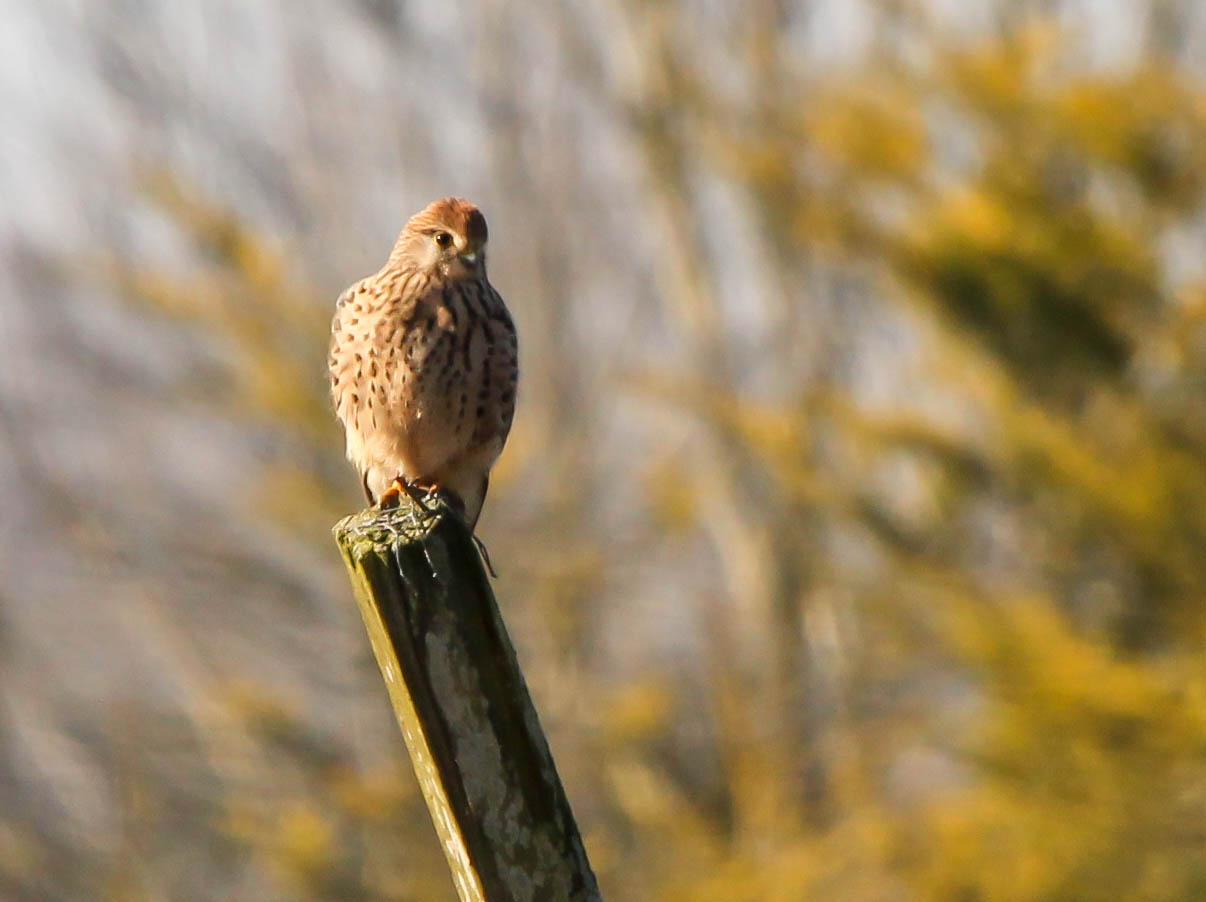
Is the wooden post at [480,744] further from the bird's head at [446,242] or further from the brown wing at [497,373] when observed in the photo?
the bird's head at [446,242]

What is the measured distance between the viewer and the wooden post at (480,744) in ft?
6.84

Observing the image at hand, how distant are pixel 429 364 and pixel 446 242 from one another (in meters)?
0.39

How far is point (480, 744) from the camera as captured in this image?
6.89 feet

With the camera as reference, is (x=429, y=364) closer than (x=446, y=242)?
Yes

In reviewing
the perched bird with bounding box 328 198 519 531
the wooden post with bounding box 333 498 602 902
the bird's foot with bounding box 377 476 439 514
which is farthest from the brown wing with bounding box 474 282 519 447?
the wooden post with bounding box 333 498 602 902

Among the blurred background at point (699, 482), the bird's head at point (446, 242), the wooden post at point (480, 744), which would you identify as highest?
the blurred background at point (699, 482)

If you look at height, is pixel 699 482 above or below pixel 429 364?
above

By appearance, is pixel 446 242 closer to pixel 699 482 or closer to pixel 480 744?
pixel 480 744

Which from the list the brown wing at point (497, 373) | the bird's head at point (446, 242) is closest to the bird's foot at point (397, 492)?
the brown wing at point (497, 373)

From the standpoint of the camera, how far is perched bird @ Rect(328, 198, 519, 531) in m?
3.95

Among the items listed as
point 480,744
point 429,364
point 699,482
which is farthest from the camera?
point 699,482

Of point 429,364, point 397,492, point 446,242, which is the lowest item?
point 397,492

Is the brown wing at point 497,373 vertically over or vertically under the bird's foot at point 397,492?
over

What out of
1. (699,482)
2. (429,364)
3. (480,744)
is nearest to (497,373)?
(429,364)
